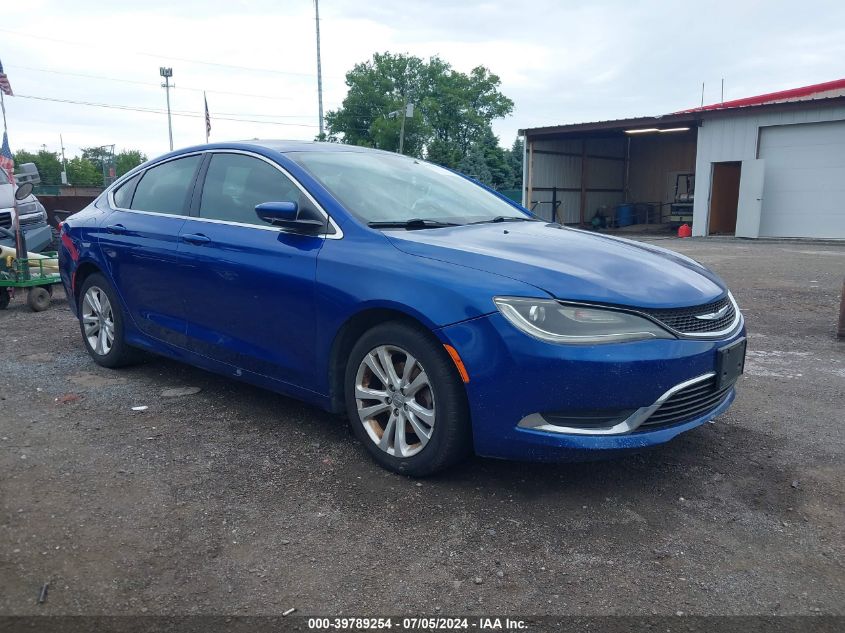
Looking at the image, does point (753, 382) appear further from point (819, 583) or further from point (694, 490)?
point (819, 583)

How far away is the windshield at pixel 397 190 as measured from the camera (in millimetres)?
3844

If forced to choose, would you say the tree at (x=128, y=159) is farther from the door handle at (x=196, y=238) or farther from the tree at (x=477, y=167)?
the door handle at (x=196, y=238)

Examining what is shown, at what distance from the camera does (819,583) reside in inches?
100.0

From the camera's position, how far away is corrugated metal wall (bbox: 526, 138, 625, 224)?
28.8m

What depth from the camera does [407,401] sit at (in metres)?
3.31

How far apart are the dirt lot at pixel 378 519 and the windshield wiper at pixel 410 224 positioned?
121 cm

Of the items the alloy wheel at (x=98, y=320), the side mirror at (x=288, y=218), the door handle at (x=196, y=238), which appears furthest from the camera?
the alloy wheel at (x=98, y=320)

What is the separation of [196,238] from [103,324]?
1578 millimetres

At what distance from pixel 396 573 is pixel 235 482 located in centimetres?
114

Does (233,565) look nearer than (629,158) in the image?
Yes

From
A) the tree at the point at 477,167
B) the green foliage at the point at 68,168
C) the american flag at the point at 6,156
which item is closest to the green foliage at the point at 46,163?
the green foliage at the point at 68,168

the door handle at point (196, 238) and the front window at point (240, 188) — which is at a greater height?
the front window at point (240, 188)

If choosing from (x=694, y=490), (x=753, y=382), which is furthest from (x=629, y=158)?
(x=694, y=490)

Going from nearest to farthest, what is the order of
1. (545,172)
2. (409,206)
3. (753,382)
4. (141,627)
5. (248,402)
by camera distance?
(141,627) → (409,206) → (248,402) → (753,382) → (545,172)
